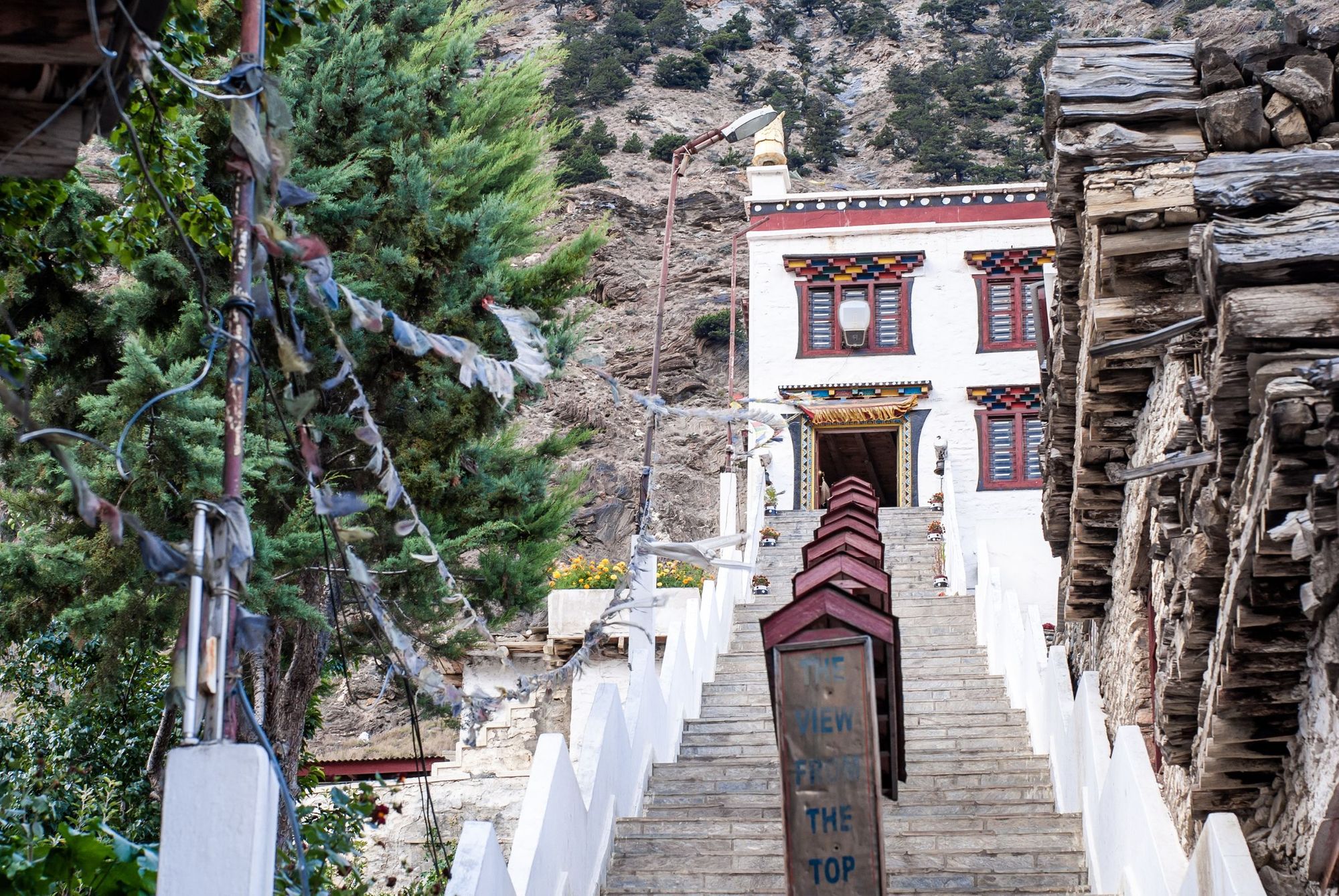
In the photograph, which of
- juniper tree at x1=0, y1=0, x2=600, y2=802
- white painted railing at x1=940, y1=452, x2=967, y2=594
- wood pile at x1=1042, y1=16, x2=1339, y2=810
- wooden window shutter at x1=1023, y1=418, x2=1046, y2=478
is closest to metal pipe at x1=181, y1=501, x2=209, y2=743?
wood pile at x1=1042, y1=16, x2=1339, y2=810

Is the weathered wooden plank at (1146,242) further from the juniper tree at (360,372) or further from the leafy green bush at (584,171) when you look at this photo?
the leafy green bush at (584,171)

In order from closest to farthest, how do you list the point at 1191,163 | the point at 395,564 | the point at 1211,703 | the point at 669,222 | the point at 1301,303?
the point at 1301,303, the point at 1211,703, the point at 1191,163, the point at 395,564, the point at 669,222

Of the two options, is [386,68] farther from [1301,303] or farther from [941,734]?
[1301,303]

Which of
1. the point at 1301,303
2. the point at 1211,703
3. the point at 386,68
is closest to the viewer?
the point at 1301,303

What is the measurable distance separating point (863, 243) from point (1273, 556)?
20.9 metres

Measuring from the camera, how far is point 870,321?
2547 centimetres

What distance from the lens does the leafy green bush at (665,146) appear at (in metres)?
46.6

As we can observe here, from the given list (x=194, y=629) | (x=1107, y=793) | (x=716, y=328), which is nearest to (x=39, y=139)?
(x=194, y=629)

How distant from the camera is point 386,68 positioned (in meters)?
12.9

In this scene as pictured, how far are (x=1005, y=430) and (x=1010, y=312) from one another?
2.17 meters

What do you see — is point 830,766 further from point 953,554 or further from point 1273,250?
point 953,554

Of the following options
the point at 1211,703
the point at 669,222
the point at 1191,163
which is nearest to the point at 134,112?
the point at 1191,163

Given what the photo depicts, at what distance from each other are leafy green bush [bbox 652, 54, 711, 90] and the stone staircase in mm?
41301

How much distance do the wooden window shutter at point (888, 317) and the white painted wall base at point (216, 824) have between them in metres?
22.1
